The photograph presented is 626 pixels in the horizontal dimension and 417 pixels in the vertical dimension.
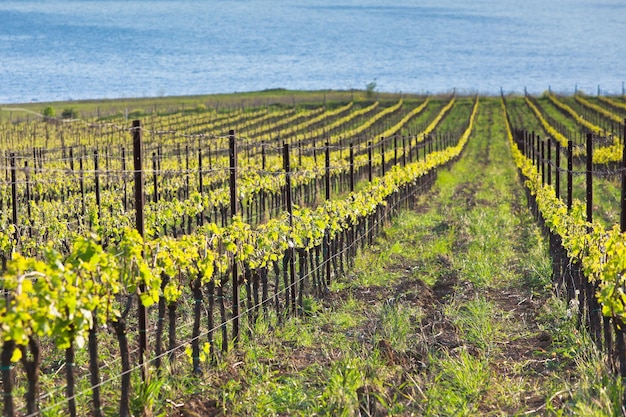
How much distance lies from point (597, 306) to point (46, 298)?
16.6 ft

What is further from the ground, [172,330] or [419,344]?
[172,330]

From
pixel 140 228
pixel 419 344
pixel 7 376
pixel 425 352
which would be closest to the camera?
pixel 7 376

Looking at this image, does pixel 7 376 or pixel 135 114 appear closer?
A: pixel 7 376

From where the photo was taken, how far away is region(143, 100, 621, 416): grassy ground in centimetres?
621

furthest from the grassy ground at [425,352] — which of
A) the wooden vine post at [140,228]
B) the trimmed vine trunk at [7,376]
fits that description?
the trimmed vine trunk at [7,376]

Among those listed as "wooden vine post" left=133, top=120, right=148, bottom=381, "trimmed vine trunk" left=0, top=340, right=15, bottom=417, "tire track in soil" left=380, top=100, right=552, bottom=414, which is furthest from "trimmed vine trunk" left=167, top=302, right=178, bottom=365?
"tire track in soil" left=380, top=100, right=552, bottom=414

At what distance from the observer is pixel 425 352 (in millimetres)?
7469

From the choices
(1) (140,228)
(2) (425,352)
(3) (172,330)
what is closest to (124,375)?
(3) (172,330)

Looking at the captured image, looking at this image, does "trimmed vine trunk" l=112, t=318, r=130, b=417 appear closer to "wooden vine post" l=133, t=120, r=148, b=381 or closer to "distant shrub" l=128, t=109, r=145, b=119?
"wooden vine post" l=133, t=120, r=148, b=381

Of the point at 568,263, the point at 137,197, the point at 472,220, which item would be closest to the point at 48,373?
the point at 137,197

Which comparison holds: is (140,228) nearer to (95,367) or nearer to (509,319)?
(95,367)

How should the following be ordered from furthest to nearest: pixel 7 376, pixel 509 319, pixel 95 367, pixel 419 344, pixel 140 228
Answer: pixel 509 319 < pixel 419 344 < pixel 140 228 < pixel 95 367 < pixel 7 376

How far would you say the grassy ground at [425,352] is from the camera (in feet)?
20.4

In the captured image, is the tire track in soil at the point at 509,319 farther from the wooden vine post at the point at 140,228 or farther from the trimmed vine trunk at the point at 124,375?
the trimmed vine trunk at the point at 124,375
